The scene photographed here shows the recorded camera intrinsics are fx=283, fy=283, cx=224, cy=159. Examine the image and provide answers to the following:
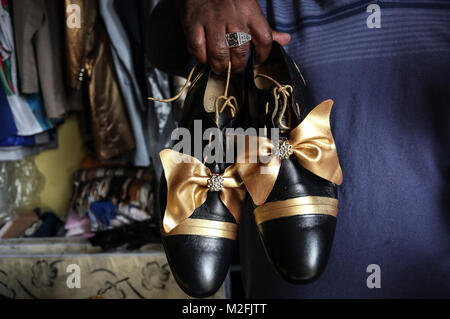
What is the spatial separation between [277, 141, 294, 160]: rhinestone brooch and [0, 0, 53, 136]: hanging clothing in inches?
40.8

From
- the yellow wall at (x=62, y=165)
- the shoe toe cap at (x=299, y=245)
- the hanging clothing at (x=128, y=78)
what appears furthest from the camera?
the yellow wall at (x=62, y=165)

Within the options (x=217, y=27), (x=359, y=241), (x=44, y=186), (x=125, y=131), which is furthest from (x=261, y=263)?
(x=44, y=186)

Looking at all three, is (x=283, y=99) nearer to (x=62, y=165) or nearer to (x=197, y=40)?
(x=197, y=40)

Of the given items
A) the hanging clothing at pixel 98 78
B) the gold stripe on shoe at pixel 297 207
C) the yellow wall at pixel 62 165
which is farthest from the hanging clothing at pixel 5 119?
the gold stripe on shoe at pixel 297 207

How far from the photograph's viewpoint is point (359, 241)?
1.38 ft

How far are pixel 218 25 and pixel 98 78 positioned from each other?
2.71 feet

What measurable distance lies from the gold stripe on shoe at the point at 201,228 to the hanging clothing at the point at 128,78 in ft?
2.45

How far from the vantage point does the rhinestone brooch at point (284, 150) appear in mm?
313

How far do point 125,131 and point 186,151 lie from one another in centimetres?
75

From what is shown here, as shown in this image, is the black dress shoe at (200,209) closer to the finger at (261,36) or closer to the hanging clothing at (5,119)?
the finger at (261,36)

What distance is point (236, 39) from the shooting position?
0.95 feet

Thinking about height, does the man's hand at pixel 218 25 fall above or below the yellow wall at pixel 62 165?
above

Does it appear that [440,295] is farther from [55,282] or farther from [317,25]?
[55,282]

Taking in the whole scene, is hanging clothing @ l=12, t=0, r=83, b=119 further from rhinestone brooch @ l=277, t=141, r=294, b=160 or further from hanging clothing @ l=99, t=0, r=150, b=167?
rhinestone brooch @ l=277, t=141, r=294, b=160
